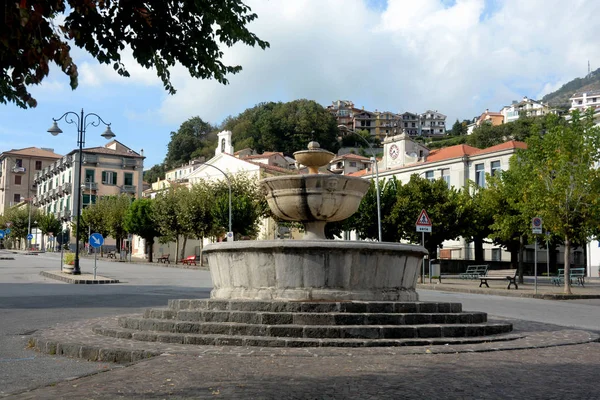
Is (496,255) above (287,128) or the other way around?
the other way around

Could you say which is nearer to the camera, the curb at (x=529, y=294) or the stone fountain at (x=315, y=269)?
the stone fountain at (x=315, y=269)

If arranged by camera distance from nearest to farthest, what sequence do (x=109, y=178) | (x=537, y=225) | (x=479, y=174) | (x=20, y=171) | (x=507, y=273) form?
1. (x=537, y=225)
2. (x=507, y=273)
3. (x=479, y=174)
4. (x=109, y=178)
5. (x=20, y=171)

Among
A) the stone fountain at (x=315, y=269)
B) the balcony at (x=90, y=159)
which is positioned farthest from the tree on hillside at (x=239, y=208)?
the stone fountain at (x=315, y=269)

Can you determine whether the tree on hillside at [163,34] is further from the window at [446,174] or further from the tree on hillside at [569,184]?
the window at [446,174]

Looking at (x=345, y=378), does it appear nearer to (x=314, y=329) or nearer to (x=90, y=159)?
(x=314, y=329)

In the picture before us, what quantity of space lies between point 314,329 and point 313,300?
1279 millimetres

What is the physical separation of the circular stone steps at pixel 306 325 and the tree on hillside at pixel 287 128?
91661 mm

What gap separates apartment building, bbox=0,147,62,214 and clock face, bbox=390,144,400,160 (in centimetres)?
6979

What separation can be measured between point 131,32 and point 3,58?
132 cm

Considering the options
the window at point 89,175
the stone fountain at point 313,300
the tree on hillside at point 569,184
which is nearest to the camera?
the stone fountain at point 313,300

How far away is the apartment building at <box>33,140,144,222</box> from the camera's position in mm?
81812

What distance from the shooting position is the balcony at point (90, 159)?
81250mm

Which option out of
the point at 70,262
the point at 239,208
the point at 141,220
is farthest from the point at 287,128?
the point at 70,262

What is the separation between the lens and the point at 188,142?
119m
